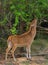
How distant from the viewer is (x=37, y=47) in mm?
8984

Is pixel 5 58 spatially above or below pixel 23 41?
below

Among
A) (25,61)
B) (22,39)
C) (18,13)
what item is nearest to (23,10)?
(18,13)

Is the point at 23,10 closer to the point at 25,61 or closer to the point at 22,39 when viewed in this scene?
the point at 22,39

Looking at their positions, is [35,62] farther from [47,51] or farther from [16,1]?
[16,1]

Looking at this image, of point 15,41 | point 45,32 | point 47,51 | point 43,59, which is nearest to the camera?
point 15,41

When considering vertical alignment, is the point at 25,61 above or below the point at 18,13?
below

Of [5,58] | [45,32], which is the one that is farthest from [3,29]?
[45,32]

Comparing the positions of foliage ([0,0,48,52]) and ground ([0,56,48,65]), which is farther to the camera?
foliage ([0,0,48,52])

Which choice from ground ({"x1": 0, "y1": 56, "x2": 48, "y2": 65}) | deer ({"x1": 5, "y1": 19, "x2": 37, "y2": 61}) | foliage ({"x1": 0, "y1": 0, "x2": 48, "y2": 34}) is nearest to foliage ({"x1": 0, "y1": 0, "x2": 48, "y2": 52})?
foliage ({"x1": 0, "y1": 0, "x2": 48, "y2": 34})

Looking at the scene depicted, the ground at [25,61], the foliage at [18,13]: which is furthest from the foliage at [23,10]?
the ground at [25,61]

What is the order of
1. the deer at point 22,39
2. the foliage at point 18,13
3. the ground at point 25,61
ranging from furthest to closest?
the foliage at point 18,13
the ground at point 25,61
the deer at point 22,39

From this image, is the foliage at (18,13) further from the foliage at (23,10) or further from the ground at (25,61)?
the ground at (25,61)

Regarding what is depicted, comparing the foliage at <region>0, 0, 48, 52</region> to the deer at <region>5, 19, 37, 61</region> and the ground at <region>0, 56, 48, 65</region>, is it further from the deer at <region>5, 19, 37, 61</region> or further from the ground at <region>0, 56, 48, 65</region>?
the ground at <region>0, 56, 48, 65</region>

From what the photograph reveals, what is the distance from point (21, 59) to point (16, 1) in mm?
1690
